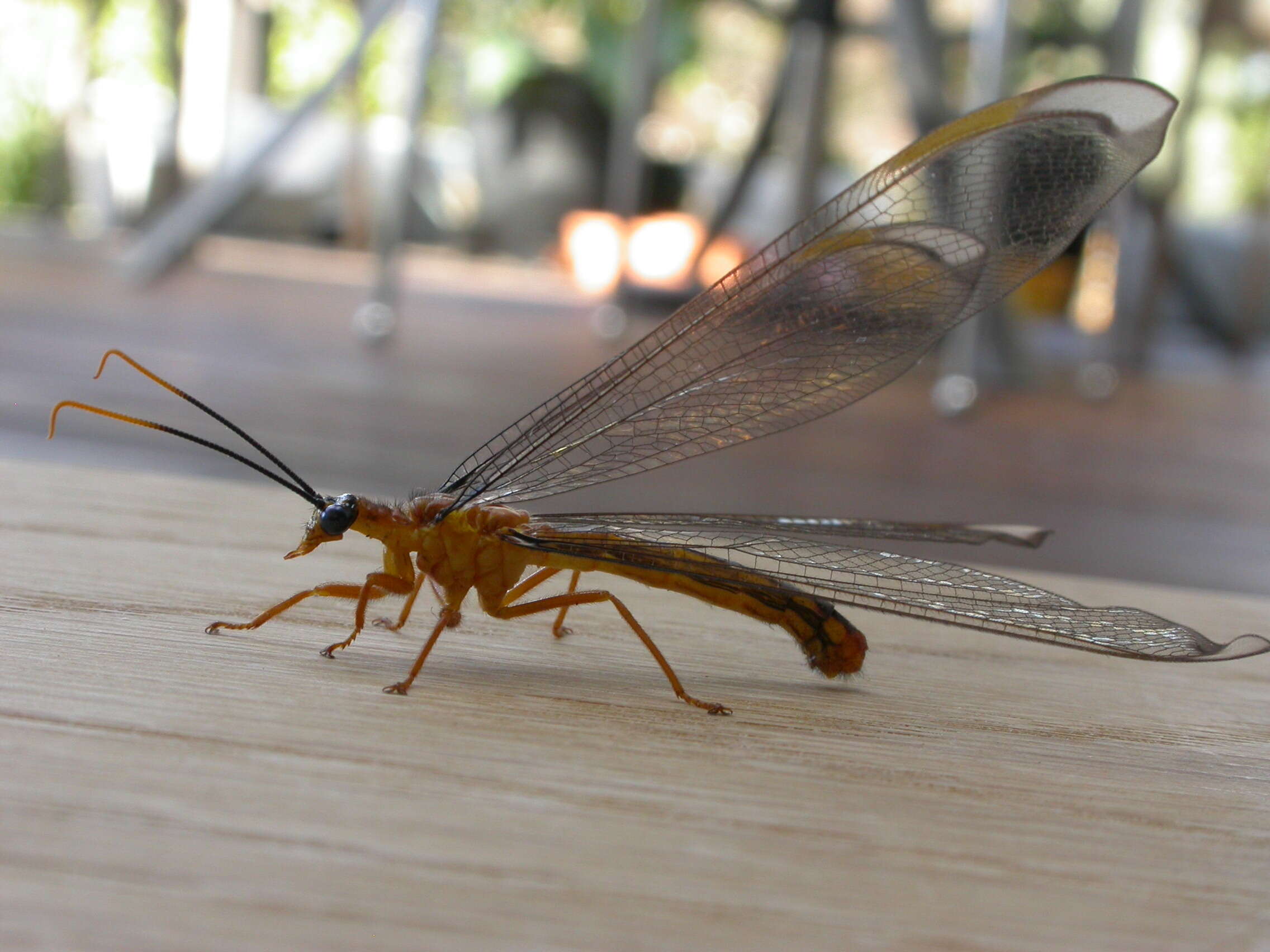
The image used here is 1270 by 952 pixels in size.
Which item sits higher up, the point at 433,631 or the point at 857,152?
the point at 857,152

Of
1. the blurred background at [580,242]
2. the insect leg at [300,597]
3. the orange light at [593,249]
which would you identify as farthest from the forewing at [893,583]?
the orange light at [593,249]

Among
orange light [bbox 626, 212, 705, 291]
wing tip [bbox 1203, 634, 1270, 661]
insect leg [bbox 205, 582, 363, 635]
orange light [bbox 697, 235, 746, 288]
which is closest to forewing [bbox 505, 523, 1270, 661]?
wing tip [bbox 1203, 634, 1270, 661]

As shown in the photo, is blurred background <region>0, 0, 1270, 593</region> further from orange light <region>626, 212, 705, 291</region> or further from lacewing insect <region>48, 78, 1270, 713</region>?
lacewing insect <region>48, 78, 1270, 713</region>

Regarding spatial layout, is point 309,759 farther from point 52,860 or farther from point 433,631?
point 433,631

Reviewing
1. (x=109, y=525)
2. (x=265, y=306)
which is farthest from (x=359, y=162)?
(x=109, y=525)

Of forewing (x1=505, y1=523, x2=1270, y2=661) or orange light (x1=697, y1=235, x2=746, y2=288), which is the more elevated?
orange light (x1=697, y1=235, x2=746, y2=288)

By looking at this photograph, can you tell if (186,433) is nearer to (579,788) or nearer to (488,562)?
(488,562)

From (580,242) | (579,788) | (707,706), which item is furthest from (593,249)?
(579,788)
